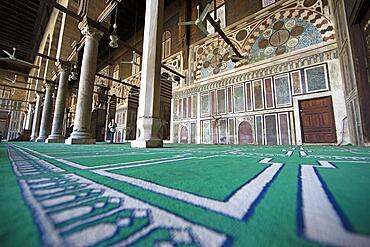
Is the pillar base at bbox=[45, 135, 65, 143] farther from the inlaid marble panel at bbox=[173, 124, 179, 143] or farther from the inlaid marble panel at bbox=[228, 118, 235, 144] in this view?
the inlaid marble panel at bbox=[228, 118, 235, 144]

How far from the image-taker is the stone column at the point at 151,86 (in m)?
2.91

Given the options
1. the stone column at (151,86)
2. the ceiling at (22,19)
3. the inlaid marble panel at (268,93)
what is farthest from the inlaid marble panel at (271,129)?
the ceiling at (22,19)

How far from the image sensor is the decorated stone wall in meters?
4.91

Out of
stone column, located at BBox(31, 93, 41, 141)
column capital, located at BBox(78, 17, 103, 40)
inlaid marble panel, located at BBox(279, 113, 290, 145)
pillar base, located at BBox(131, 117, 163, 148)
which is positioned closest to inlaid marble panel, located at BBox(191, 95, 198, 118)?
inlaid marble panel, located at BBox(279, 113, 290, 145)

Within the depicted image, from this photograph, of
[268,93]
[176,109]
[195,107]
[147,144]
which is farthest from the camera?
[176,109]

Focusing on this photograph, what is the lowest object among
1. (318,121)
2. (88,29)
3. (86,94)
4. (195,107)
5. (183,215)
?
(183,215)

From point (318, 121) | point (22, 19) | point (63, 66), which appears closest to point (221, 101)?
point (318, 121)

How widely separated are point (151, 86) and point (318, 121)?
5.05m

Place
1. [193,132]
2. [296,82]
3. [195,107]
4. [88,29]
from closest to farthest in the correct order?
1. [88,29]
2. [296,82]
3. [193,132]
4. [195,107]

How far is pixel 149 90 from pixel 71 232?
2.98 m

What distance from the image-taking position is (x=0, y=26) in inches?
325

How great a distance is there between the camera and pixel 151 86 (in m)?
3.07

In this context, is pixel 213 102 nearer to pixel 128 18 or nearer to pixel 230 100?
pixel 230 100

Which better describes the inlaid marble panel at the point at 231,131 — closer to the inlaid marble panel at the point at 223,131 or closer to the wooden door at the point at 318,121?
the inlaid marble panel at the point at 223,131
